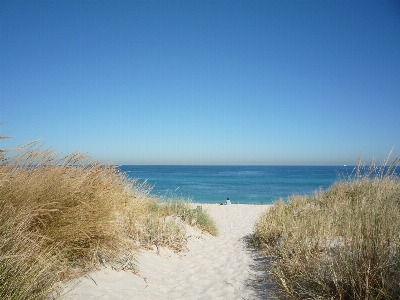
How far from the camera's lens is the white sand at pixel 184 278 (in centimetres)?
392

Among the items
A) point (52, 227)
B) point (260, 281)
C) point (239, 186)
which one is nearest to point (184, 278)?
point (260, 281)

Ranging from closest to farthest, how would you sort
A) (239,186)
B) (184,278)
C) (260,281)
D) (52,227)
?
(52,227)
(260,281)
(184,278)
(239,186)

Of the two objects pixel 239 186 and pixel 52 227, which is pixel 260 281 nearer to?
pixel 52 227

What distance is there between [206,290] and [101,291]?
5.37ft

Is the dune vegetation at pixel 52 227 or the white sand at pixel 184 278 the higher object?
the dune vegetation at pixel 52 227

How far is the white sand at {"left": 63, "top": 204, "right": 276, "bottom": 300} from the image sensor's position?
392 cm

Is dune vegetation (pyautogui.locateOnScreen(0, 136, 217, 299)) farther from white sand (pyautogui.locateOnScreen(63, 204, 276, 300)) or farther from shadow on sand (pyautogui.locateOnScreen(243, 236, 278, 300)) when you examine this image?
shadow on sand (pyautogui.locateOnScreen(243, 236, 278, 300))

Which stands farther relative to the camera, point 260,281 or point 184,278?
point 184,278

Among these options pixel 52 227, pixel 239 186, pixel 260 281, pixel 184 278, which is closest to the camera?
pixel 52 227

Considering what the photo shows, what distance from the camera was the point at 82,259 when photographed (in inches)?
162

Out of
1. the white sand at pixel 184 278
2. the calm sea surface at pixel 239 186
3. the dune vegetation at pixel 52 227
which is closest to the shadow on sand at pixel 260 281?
the white sand at pixel 184 278

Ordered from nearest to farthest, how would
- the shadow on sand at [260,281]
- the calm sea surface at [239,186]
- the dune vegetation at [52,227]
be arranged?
the dune vegetation at [52,227]
the shadow on sand at [260,281]
the calm sea surface at [239,186]

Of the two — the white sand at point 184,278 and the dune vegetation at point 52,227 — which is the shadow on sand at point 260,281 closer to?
the white sand at point 184,278

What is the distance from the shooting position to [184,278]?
16.7 ft
